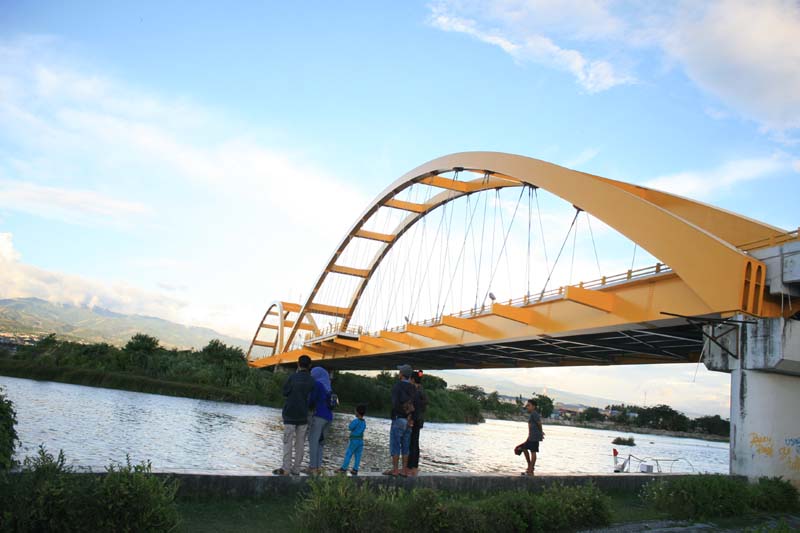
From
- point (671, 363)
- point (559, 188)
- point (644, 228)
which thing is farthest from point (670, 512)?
point (671, 363)

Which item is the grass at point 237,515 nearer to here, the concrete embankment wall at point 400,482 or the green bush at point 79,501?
the concrete embankment wall at point 400,482

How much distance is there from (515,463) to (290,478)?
18.1m

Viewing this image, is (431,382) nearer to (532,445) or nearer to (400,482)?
(532,445)

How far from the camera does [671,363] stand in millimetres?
20859

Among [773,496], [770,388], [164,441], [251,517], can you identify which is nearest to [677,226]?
[770,388]

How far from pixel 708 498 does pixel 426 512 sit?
4808 millimetres

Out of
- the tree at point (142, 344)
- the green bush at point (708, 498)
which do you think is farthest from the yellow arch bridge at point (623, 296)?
the tree at point (142, 344)

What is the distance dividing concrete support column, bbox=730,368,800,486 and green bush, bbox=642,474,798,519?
1214 mm

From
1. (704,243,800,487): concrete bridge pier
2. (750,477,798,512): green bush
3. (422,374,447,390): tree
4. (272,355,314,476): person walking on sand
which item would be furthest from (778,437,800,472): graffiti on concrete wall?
(422,374,447,390): tree

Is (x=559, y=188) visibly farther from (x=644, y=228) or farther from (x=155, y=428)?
(x=155, y=428)

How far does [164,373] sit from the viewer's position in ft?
161

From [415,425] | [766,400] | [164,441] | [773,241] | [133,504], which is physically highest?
[773,241]

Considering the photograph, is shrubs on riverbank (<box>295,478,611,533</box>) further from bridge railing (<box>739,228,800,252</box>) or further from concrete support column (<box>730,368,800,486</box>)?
bridge railing (<box>739,228,800,252</box>)

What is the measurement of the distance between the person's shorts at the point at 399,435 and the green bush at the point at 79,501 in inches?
171
